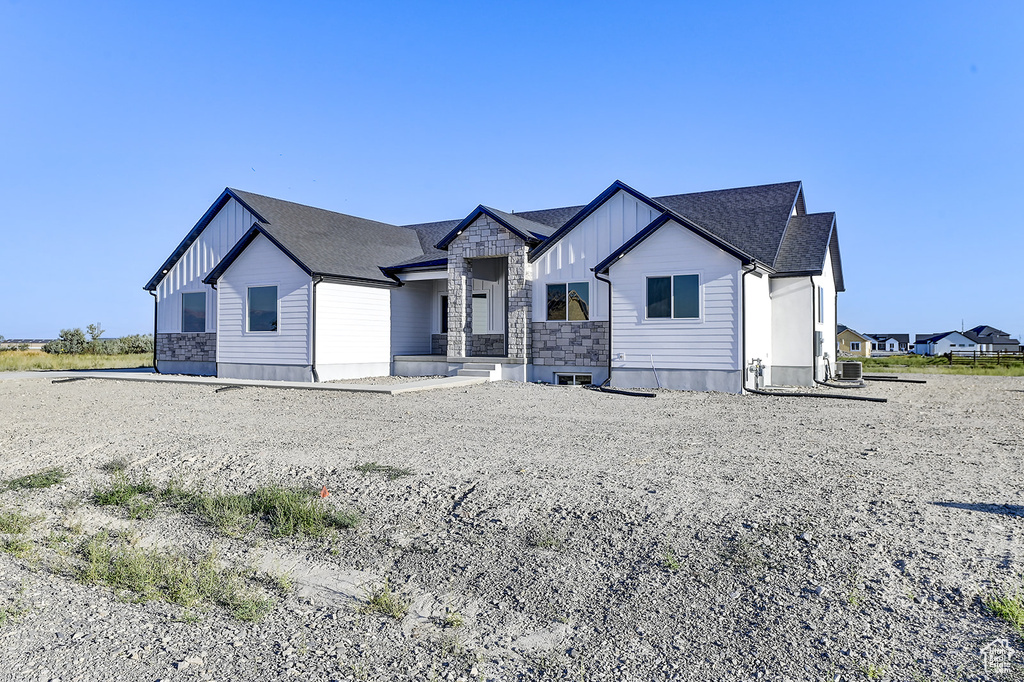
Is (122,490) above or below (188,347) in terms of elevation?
below

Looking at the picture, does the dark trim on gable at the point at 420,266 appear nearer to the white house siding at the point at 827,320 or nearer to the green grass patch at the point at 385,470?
the white house siding at the point at 827,320

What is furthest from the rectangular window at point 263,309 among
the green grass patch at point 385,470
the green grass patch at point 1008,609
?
the green grass patch at point 1008,609

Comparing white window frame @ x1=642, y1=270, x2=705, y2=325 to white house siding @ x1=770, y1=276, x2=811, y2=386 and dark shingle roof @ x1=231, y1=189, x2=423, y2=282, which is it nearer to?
white house siding @ x1=770, y1=276, x2=811, y2=386

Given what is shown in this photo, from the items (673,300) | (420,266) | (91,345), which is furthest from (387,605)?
(91,345)

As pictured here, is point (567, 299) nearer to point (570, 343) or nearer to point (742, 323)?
point (570, 343)

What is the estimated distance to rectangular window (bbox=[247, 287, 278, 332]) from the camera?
1931cm

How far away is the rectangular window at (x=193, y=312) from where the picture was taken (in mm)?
22250

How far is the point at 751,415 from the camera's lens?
11773mm

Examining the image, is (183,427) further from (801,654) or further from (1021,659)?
(1021,659)

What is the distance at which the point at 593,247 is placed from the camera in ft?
59.0

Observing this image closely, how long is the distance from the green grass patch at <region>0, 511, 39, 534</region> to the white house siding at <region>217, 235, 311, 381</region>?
42.2 feet

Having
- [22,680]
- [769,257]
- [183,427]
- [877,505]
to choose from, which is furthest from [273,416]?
[769,257]

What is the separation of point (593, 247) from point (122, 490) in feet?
44.3

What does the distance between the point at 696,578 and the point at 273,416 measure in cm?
934
